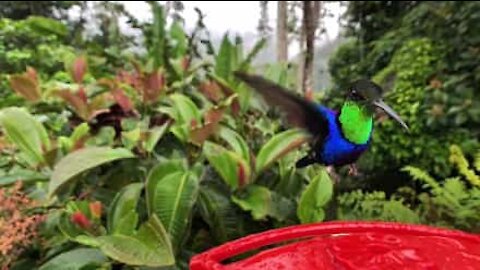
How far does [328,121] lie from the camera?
91 cm

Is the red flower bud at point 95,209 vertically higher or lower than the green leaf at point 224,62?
lower

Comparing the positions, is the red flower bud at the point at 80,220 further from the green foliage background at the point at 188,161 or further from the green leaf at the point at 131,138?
the green leaf at the point at 131,138

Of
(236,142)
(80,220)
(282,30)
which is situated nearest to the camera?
(80,220)

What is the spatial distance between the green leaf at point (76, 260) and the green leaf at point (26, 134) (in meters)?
0.34

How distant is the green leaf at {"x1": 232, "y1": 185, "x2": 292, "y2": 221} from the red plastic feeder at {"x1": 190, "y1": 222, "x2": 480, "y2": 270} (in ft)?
2.68

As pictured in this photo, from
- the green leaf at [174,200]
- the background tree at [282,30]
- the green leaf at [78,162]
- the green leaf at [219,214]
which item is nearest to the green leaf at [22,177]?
the green leaf at [78,162]

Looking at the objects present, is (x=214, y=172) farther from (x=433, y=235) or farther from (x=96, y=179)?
(x=433, y=235)

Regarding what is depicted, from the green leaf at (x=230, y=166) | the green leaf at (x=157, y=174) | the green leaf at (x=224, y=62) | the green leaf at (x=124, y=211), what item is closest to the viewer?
the green leaf at (x=124, y=211)

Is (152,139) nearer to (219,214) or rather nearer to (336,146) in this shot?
(219,214)

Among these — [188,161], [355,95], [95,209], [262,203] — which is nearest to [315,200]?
[262,203]

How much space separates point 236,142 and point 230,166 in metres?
0.14

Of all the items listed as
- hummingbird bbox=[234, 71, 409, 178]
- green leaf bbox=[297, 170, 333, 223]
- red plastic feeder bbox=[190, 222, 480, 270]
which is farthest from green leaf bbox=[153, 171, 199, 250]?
hummingbird bbox=[234, 71, 409, 178]

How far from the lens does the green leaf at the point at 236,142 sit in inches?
78.9

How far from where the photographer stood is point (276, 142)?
72.2 inches
